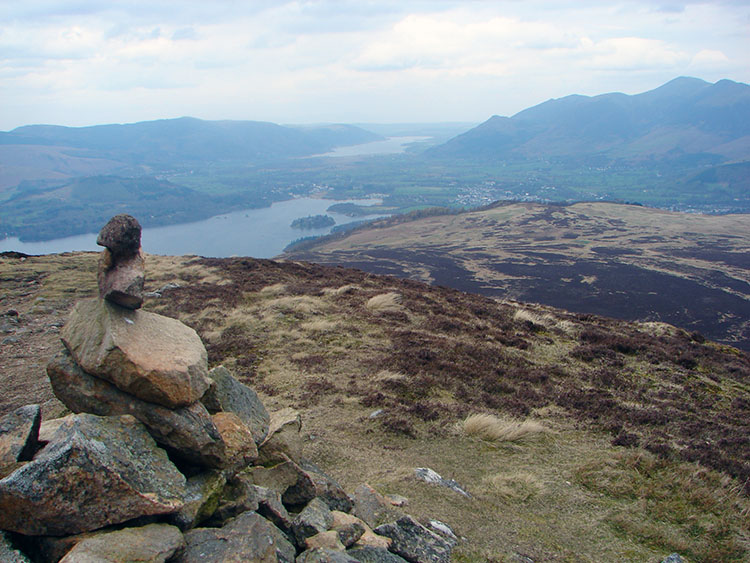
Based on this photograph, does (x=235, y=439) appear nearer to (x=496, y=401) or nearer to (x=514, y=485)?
(x=514, y=485)

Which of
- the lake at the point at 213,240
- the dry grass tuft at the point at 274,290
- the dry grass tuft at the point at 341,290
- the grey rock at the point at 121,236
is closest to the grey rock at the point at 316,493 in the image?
the grey rock at the point at 121,236

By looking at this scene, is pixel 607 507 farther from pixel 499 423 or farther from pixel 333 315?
pixel 333 315

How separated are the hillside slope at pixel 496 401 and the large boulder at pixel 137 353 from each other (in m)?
4.14

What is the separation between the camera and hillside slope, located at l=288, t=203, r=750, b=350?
45.4 metres

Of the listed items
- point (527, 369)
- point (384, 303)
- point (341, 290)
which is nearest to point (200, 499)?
point (527, 369)

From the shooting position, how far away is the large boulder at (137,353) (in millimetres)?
6016

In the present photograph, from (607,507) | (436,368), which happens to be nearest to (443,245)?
(436,368)

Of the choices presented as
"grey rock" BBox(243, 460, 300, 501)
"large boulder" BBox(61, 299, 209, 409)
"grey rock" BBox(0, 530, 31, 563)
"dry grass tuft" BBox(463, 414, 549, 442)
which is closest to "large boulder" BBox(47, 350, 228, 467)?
"large boulder" BBox(61, 299, 209, 409)

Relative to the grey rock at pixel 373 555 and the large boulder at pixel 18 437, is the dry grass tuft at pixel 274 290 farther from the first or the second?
the grey rock at pixel 373 555

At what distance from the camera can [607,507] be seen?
27.9 feet

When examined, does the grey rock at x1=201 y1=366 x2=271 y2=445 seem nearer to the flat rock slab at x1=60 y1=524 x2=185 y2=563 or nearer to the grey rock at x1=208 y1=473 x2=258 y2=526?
the grey rock at x1=208 y1=473 x2=258 y2=526

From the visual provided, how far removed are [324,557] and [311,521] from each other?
0.69m

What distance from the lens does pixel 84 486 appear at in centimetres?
477

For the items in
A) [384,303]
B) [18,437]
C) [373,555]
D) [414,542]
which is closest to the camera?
[18,437]
